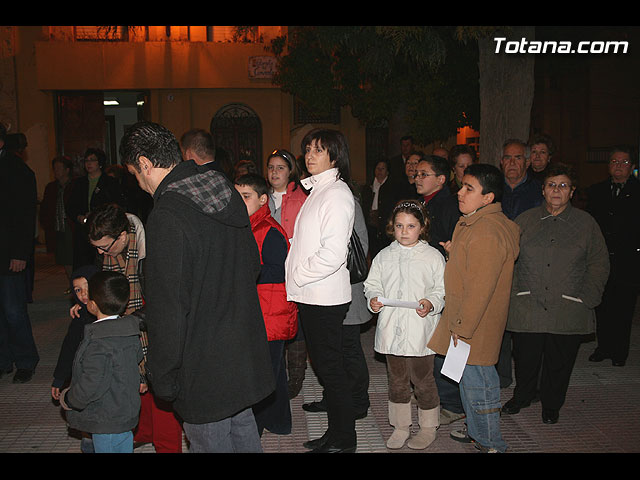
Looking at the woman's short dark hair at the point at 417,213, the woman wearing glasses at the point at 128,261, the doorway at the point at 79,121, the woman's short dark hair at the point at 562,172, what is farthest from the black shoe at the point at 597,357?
the doorway at the point at 79,121

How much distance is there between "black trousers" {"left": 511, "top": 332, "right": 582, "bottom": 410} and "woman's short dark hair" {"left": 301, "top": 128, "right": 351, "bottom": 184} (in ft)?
6.99

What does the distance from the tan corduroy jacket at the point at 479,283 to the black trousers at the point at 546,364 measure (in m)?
1.04

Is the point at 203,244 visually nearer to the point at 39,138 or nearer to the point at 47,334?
the point at 47,334

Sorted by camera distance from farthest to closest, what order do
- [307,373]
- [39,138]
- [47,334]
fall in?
[39,138], [47,334], [307,373]

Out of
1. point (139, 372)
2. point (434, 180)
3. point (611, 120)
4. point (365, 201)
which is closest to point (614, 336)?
point (434, 180)

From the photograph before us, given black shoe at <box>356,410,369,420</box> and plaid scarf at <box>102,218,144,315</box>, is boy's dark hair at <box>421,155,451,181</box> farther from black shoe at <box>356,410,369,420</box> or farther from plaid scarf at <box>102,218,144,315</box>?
plaid scarf at <box>102,218,144,315</box>

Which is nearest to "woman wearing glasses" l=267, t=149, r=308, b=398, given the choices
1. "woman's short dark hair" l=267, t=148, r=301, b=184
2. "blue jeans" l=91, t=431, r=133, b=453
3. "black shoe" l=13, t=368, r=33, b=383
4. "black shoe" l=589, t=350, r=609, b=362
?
"woman's short dark hair" l=267, t=148, r=301, b=184

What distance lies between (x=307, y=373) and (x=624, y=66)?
657 inches

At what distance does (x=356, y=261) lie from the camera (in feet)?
14.1

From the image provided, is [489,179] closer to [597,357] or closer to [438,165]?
[438,165]

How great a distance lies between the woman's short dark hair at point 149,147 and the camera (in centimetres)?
287

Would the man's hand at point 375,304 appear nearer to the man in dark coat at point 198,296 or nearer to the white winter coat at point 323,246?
the white winter coat at point 323,246

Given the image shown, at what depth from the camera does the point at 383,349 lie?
14.5 ft

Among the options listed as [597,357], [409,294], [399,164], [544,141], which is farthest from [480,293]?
[399,164]
